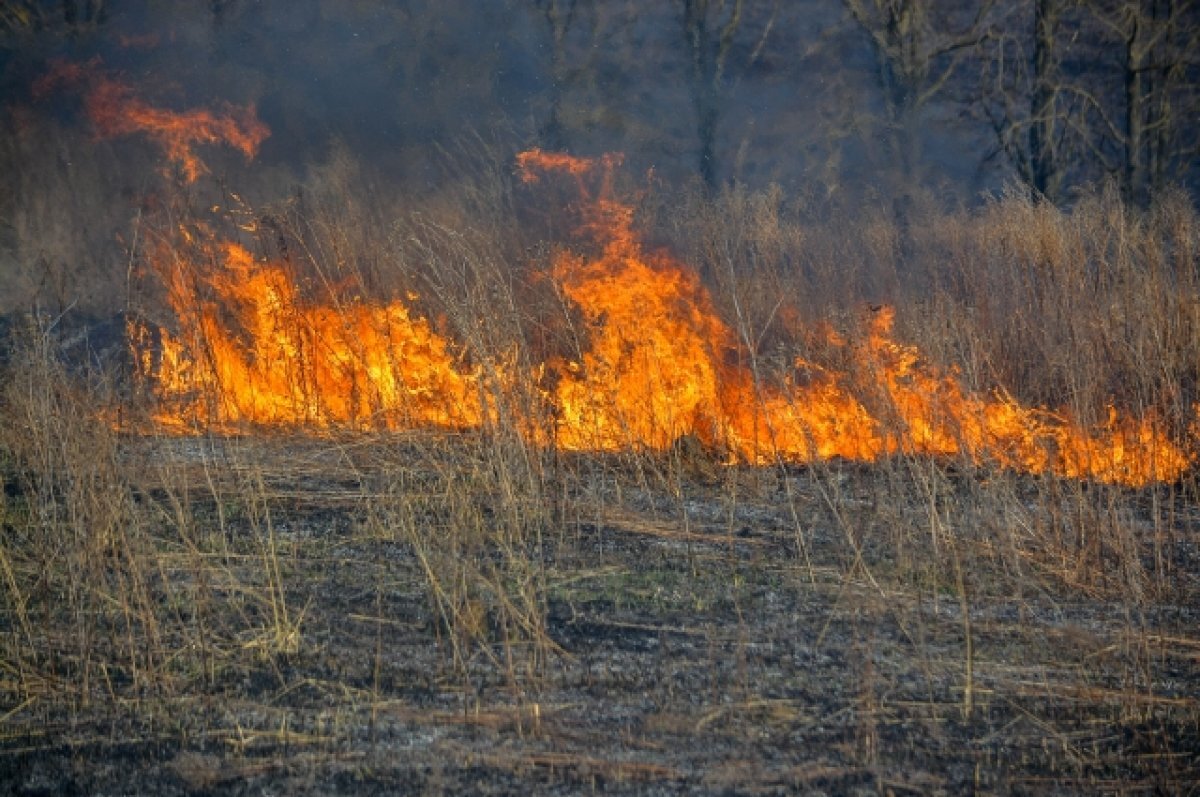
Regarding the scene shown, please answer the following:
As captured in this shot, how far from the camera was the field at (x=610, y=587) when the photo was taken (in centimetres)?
333

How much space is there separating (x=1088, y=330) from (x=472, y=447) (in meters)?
3.93

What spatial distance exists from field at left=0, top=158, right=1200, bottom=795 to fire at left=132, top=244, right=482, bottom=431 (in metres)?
0.09

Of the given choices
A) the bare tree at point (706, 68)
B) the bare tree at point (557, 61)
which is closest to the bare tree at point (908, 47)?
the bare tree at point (706, 68)

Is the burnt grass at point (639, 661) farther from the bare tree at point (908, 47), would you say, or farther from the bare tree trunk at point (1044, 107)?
the bare tree at point (908, 47)

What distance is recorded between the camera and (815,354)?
855 cm

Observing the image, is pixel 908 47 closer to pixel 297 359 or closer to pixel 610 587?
pixel 297 359

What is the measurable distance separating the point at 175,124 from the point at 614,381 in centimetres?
725

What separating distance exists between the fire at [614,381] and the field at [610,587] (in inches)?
2.3

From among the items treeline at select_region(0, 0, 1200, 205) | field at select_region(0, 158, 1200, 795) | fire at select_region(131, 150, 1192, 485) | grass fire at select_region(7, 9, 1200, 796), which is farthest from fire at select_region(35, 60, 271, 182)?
field at select_region(0, 158, 1200, 795)

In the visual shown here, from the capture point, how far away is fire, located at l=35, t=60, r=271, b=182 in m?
12.1

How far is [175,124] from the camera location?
12.2 m

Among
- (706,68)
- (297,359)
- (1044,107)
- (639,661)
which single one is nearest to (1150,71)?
(1044,107)

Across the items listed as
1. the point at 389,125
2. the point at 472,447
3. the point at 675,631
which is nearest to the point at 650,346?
the point at 472,447

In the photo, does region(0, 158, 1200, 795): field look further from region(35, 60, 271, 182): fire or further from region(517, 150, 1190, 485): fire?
region(35, 60, 271, 182): fire
